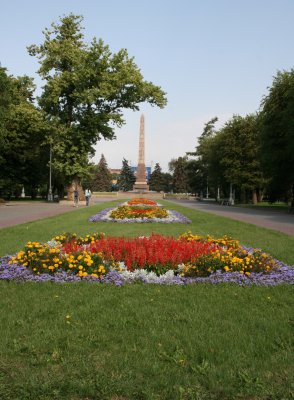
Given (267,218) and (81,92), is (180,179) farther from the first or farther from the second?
(267,218)

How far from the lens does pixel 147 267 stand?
7.86m

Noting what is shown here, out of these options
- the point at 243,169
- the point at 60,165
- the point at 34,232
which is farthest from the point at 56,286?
the point at 243,169

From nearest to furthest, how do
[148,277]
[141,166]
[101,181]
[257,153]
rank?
[148,277] → [257,153] → [141,166] → [101,181]

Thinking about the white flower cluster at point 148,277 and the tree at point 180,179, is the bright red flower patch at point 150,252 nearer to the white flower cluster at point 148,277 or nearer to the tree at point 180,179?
the white flower cluster at point 148,277

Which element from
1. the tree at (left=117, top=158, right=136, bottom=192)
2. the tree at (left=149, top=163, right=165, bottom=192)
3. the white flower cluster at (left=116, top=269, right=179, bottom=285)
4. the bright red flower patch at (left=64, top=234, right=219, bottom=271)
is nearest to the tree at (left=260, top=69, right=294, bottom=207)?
the bright red flower patch at (left=64, top=234, right=219, bottom=271)

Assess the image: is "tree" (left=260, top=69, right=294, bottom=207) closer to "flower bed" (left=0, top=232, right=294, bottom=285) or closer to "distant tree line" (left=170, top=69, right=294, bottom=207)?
"distant tree line" (left=170, top=69, right=294, bottom=207)

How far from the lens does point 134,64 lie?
4519 cm

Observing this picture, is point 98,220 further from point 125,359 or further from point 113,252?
point 125,359

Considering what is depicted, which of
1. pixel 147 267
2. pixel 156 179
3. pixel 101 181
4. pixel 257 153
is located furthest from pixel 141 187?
pixel 147 267

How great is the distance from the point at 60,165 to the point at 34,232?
97.0 feet

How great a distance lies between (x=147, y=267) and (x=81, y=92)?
3747 centimetres

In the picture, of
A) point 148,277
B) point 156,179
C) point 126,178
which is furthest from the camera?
point 126,178

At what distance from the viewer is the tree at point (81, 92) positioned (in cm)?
4275

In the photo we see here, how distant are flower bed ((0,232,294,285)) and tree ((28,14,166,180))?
35728 millimetres
